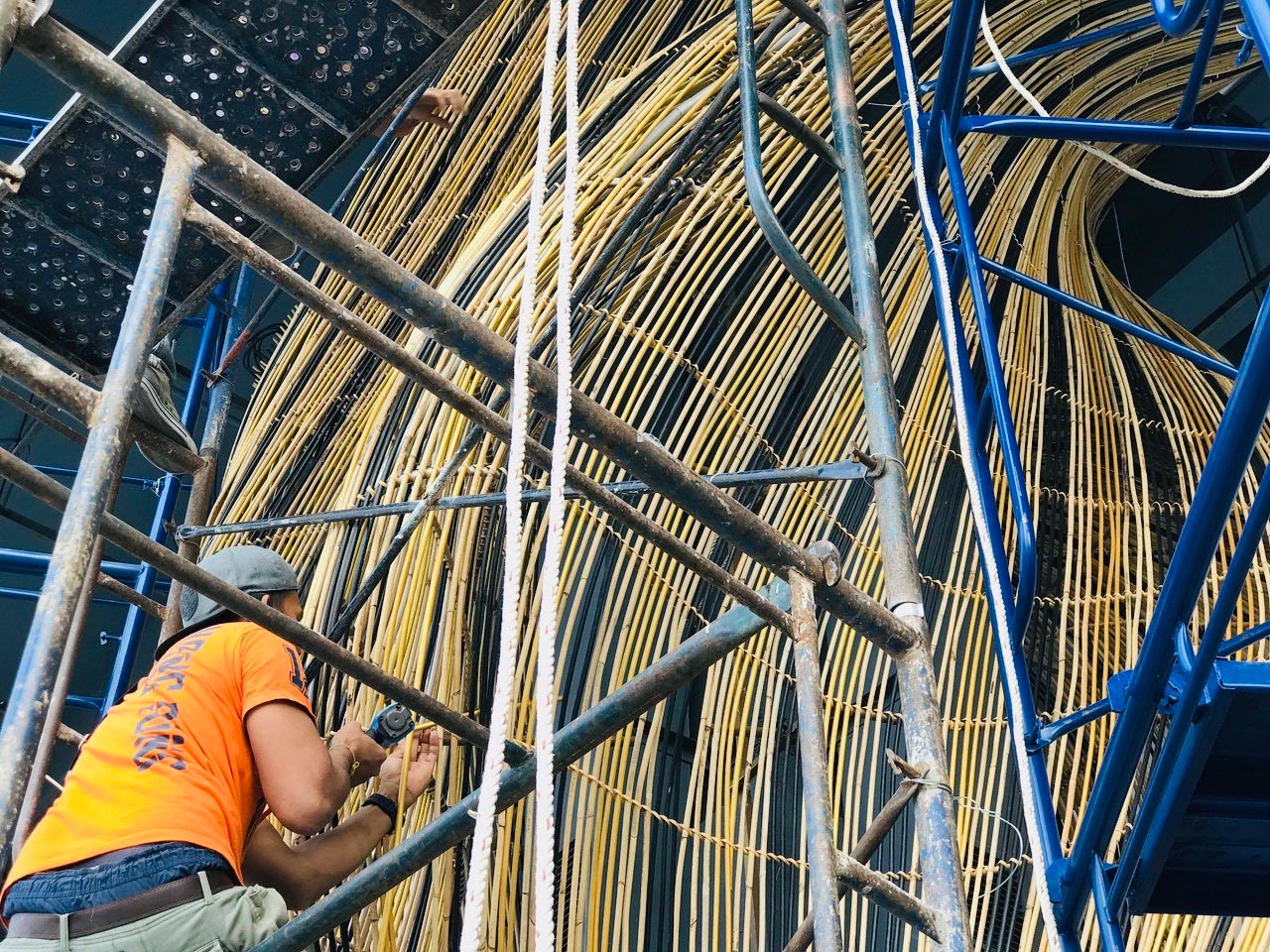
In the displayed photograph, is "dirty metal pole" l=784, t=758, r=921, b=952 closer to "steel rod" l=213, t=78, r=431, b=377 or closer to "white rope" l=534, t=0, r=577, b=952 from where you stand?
"white rope" l=534, t=0, r=577, b=952

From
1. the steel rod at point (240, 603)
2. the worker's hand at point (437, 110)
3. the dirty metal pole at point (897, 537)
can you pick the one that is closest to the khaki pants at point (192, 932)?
the steel rod at point (240, 603)

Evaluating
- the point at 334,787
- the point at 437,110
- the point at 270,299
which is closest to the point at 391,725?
the point at 334,787

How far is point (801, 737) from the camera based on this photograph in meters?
A: 1.43

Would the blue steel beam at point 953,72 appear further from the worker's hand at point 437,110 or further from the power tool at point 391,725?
the worker's hand at point 437,110

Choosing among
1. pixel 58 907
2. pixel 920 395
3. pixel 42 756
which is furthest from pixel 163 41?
pixel 920 395

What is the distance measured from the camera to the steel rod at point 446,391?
4.34 ft

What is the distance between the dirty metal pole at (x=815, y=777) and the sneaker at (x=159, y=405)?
125 centimetres

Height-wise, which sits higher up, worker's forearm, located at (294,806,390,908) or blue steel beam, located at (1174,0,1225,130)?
blue steel beam, located at (1174,0,1225,130)

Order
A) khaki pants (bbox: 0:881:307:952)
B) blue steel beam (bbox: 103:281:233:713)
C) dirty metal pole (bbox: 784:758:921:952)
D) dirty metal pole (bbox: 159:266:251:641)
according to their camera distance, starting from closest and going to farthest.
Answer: khaki pants (bbox: 0:881:307:952) < dirty metal pole (bbox: 784:758:921:952) < dirty metal pole (bbox: 159:266:251:641) < blue steel beam (bbox: 103:281:233:713)

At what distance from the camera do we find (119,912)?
1420 millimetres

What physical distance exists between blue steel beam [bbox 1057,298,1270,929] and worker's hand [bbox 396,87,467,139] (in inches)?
93.7

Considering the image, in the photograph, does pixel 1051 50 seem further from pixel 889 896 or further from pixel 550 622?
pixel 550 622

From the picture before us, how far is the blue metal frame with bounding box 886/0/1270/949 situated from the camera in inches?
53.7

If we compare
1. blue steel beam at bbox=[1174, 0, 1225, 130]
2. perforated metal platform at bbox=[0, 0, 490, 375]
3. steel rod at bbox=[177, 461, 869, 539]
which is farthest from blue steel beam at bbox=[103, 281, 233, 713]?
blue steel beam at bbox=[1174, 0, 1225, 130]
